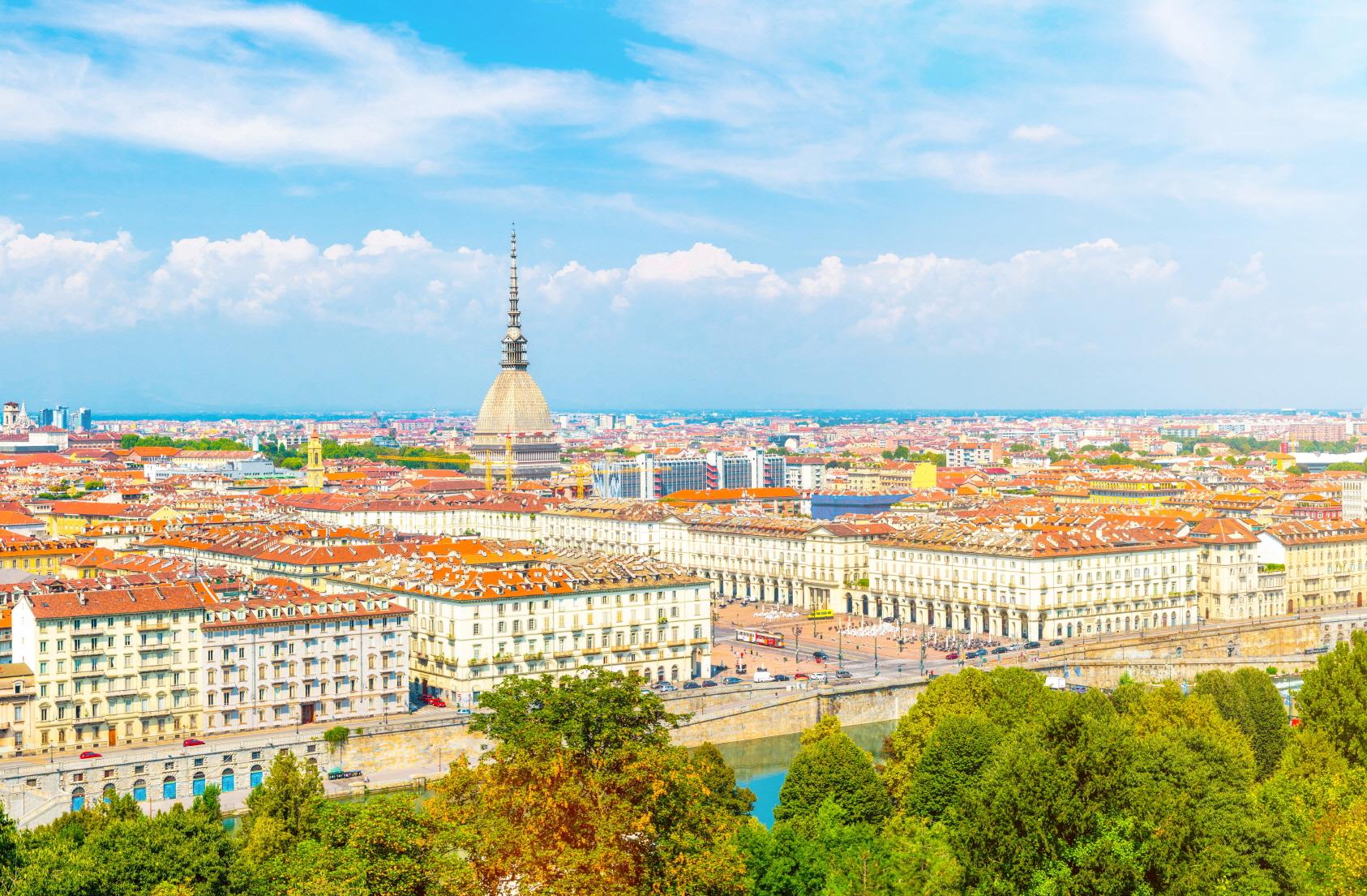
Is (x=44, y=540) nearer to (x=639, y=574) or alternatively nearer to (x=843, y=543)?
(x=639, y=574)

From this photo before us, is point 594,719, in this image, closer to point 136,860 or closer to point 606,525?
point 136,860

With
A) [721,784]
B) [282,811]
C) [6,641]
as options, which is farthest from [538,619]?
[282,811]

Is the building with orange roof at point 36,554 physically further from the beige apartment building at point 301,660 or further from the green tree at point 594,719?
the green tree at point 594,719

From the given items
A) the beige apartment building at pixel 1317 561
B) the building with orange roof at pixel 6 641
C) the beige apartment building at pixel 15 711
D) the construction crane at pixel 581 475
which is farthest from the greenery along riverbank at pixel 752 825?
the construction crane at pixel 581 475

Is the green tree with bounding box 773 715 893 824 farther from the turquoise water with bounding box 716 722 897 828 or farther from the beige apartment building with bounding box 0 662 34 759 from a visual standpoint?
the beige apartment building with bounding box 0 662 34 759

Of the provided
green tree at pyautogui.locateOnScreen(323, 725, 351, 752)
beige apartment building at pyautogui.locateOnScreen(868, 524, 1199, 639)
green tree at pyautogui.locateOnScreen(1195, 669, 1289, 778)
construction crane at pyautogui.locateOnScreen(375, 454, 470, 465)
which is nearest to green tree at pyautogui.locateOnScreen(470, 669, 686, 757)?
green tree at pyautogui.locateOnScreen(323, 725, 351, 752)

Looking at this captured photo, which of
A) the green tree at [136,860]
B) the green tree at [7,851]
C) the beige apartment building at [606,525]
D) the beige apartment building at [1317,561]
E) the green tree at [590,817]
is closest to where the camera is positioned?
the green tree at [590,817]
